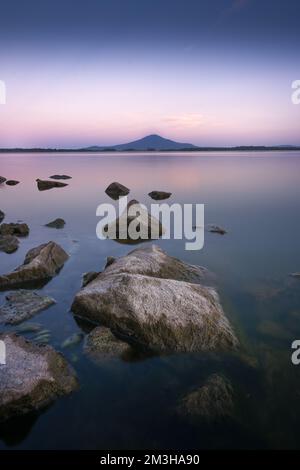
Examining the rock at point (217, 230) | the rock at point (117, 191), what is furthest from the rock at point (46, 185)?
the rock at point (217, 230)

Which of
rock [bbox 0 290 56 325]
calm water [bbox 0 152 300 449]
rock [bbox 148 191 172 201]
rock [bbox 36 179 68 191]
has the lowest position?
calm water [bbox 0 152 300 449]

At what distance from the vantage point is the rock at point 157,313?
8438mm

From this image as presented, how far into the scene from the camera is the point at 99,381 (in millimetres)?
7414

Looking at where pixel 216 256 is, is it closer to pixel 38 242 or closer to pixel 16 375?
pixel 38 242

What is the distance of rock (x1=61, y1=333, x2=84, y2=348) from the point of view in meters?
8.66

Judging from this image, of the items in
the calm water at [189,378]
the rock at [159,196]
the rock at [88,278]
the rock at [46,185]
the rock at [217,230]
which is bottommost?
the calm water at [189,378]

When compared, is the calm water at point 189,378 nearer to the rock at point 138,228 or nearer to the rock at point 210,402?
the rock at point 210,402

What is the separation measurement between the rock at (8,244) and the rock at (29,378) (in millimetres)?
9959

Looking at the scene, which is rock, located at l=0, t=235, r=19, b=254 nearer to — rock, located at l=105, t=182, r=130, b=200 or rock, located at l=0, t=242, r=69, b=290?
rock, located at l=0, t=242, r=69, b=290

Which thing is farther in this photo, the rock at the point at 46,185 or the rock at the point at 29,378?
the rock at the point at 46,185

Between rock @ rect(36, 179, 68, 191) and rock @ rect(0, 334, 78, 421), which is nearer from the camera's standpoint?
rock @ rect(0, 334, 78, 421)

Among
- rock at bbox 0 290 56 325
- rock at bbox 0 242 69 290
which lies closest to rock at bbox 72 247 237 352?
rock at bbox 0 290 56 325

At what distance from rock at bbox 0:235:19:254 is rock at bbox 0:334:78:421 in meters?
9.96

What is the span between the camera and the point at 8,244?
17.3 metres
